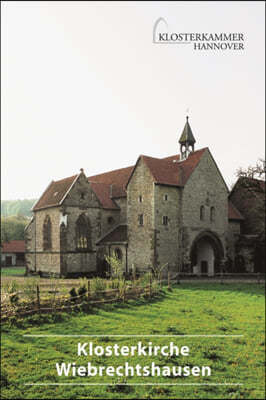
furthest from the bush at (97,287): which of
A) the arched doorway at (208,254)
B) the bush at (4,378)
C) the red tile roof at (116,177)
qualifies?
the red tile roof at (116,177)

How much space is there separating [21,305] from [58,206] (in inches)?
817

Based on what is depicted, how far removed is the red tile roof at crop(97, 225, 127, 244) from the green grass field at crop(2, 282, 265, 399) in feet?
47.1

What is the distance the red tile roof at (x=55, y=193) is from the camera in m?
38.8

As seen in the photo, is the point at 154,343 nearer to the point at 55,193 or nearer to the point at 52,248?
the point at 52,248

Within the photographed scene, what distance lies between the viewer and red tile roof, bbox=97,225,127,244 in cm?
3663

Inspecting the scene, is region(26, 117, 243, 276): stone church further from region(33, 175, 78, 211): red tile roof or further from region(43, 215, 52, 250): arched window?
region(33, 175, 78, 211): red tile roof

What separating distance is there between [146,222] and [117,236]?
4242 mm

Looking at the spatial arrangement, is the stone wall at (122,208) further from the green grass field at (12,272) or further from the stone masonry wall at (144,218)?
the green grass field at (12,272)

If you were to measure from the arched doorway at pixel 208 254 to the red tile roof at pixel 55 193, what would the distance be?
14.4 meters

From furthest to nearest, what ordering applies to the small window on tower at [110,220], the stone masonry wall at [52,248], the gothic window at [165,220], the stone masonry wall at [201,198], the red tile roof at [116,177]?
the red tile roof at [116,177], the small window on tower at [110,220], the stone masonry wall at [52,248], the gothic window at [165,220], the stone masonry wall at [201,198]

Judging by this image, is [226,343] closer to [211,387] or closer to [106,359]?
[211,387]

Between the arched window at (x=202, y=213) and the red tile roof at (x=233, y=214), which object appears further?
the red tile roof at (x=233, y=214)

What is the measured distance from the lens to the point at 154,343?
14789mm

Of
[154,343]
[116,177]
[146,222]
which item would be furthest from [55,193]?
[154,343]
